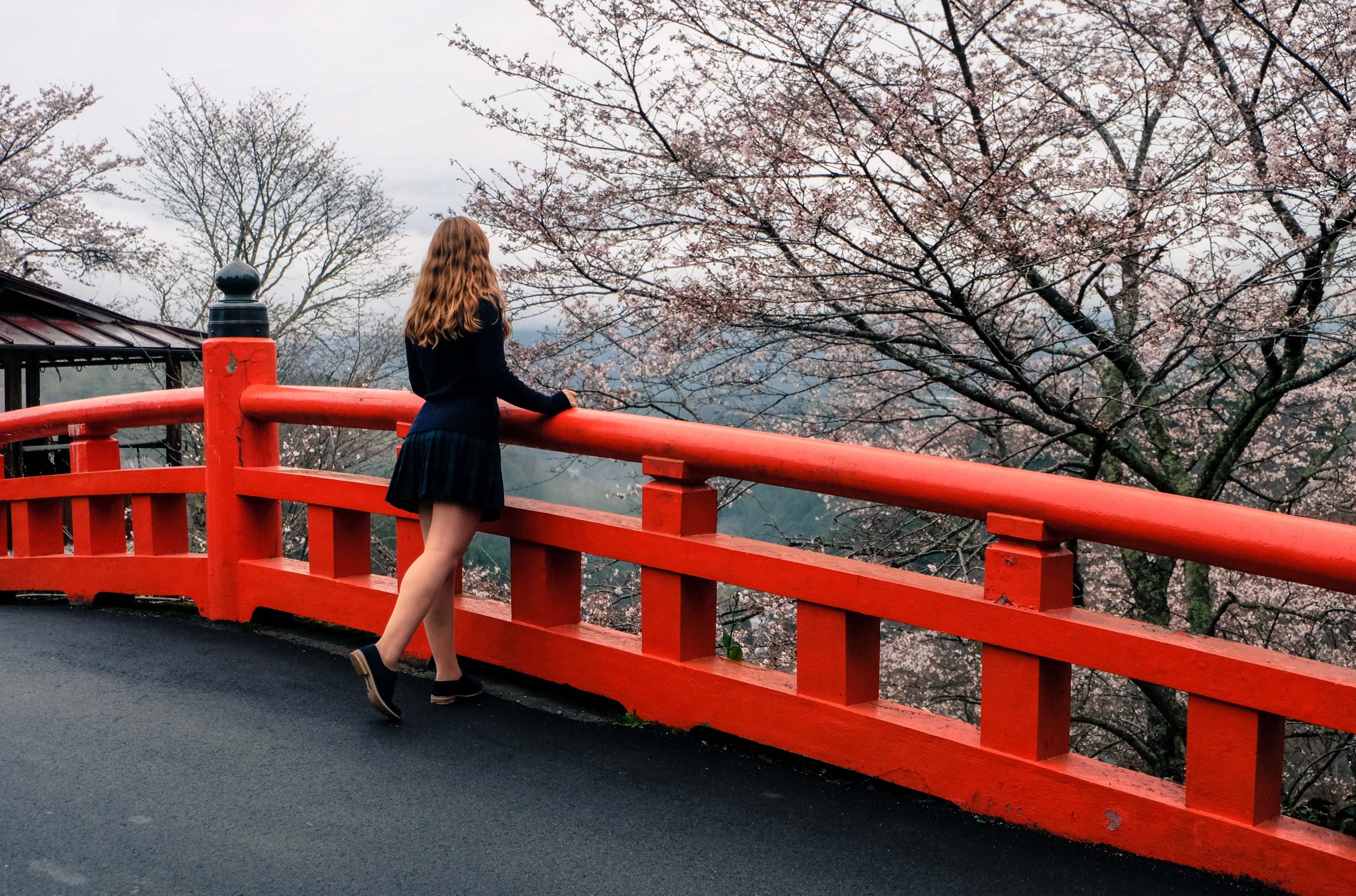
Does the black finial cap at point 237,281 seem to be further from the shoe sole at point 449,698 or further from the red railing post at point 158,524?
the shoe sole at point 449,698

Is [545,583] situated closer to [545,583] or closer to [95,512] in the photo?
[545,583]

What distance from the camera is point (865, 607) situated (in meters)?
2.61

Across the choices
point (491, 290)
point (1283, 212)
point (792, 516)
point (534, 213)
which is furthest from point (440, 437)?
point (792, 516)

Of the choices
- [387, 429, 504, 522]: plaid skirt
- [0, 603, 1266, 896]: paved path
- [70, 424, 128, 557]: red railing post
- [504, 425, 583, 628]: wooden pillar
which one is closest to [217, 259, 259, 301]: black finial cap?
[70, 424, 128, 557]: red railing post

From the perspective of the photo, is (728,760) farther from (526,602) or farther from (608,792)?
(526,602)

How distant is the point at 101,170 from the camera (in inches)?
895

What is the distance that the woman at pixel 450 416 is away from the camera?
306 cm

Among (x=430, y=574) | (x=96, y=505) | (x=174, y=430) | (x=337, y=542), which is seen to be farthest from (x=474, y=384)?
(x=174, y=430)

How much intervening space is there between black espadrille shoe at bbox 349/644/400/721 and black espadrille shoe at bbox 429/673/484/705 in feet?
0.67

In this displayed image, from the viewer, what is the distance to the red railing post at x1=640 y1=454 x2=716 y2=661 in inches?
116

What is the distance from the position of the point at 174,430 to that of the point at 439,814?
14081 mm

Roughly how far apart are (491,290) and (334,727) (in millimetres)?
1355

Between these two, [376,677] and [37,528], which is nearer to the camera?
[376,677]

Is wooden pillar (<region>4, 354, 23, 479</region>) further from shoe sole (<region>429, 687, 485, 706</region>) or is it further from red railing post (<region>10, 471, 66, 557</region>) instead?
shoe sole (<region>429, 687, 485, 706</region>)
